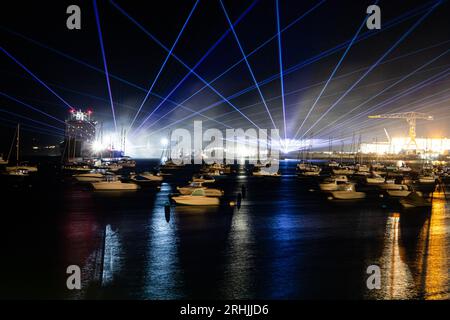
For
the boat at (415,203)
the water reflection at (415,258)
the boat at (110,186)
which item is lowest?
the water reflection at (415,258)

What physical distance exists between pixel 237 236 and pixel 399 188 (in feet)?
103

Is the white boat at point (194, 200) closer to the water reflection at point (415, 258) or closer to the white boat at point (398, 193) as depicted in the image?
the water reflection at point (415, 258)

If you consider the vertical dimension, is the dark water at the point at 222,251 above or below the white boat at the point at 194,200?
below

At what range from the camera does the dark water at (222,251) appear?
46.2 ft

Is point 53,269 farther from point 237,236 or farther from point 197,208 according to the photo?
point 197,208

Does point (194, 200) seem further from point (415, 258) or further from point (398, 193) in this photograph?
point (398, 193)

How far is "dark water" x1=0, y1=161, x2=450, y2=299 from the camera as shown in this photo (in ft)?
46.2

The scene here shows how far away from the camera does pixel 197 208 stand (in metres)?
33.9

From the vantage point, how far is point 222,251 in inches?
774

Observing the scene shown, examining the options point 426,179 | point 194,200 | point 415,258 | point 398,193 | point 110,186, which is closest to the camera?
point 415,258

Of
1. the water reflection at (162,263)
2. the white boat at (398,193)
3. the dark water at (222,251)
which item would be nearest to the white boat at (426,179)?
the white boat at (398,193)

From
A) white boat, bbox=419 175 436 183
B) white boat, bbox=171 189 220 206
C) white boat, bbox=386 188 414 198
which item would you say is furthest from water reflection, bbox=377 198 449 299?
white boat, bbox=419 175 436 183

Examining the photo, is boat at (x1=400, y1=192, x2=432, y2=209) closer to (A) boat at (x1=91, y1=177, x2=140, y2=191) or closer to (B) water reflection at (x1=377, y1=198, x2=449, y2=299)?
(B) water reflection at (x1=377, y1=198, x2=449, y2=299)


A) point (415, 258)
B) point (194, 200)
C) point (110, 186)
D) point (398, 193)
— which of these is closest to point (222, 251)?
point (415, 258)
